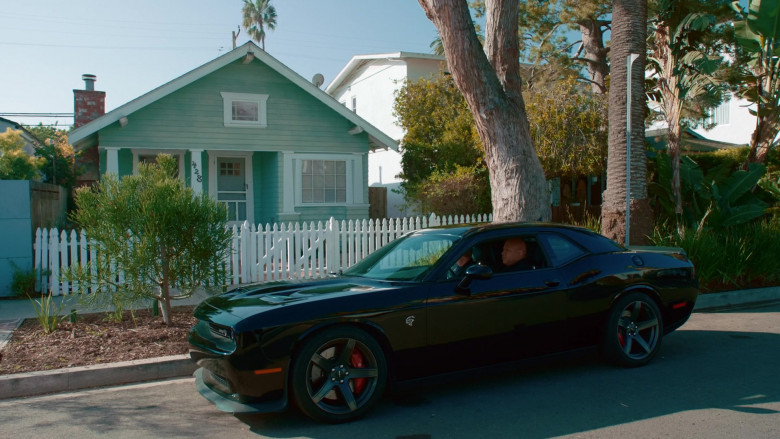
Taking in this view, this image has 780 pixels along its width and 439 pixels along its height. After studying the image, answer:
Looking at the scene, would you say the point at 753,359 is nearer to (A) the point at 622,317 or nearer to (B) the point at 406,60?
(A) the point at 622,317

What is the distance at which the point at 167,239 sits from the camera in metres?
7.31

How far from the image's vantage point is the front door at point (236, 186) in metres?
17.4

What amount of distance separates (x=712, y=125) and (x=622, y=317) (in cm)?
2709

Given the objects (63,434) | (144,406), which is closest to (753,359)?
(144,406)

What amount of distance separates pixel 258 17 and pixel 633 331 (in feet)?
188

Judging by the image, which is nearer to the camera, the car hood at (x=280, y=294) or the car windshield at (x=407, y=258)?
the car hood at (x=280, y=294)

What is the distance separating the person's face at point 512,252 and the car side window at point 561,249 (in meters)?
0.29

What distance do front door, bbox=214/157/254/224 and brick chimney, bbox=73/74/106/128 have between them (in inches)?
145

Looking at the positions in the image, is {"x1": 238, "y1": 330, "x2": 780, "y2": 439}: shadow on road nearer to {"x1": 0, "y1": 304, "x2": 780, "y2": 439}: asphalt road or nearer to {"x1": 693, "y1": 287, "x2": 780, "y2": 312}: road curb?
{"x1": 0, "y1": 304, "x2": 780, "y2": 439}: asphalt road

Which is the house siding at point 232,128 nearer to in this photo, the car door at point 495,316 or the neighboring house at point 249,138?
the neighboring house at point 249,138

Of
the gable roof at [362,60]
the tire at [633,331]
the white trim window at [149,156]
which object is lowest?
the tire at [633,331]

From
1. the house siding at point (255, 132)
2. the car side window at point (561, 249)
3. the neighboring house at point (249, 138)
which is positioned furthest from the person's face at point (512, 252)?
the house siding at point (255, 132)

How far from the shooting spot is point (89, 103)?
56.9ft

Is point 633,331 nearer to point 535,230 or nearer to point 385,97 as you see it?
point 535,230
